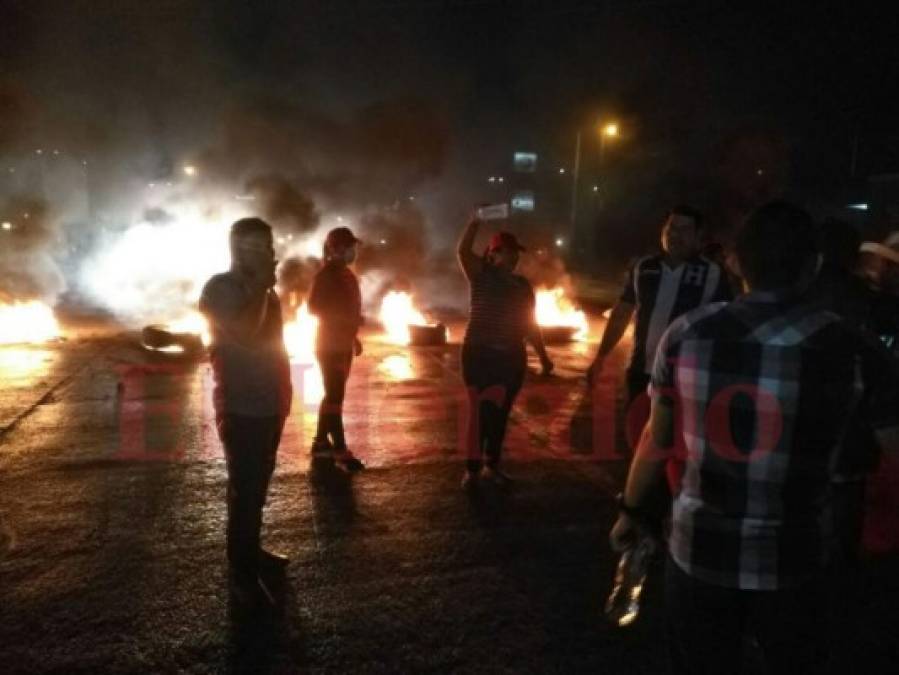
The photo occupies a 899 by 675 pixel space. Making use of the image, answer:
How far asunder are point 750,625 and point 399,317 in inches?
499

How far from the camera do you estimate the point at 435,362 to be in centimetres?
1117

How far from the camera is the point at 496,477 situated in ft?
17.6

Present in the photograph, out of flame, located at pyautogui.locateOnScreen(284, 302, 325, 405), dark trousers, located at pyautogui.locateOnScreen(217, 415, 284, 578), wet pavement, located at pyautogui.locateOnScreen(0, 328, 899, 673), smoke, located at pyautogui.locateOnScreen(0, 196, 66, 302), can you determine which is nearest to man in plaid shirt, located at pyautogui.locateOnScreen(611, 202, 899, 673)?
wet pavement, located at pyautogui.locateOnScreen(0, 328, 899, 673)

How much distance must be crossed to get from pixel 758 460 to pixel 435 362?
9373 mm

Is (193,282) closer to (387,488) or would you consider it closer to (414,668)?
(387,488)

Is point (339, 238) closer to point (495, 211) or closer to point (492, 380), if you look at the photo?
point (495, 211)

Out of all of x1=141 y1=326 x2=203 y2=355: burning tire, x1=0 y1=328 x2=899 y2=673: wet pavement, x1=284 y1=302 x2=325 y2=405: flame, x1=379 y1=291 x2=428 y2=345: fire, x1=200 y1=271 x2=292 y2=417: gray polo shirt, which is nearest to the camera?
x1=0 y1=328 x2=899 y2=673: wet pavement

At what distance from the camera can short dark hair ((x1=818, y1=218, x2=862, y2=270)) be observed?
12.6ft

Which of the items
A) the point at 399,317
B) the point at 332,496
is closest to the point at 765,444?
the point at 332,496

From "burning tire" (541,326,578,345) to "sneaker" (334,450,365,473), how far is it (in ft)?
26.6

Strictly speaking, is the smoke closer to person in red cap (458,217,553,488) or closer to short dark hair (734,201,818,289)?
person in red cap (458,217,553,488)

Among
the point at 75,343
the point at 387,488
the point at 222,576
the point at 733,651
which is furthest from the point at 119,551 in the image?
the point at 75,343

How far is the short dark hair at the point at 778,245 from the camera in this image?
1.87 meters

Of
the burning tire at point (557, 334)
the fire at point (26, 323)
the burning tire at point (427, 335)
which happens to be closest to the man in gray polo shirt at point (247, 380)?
the burning tire at point (427, 335)
